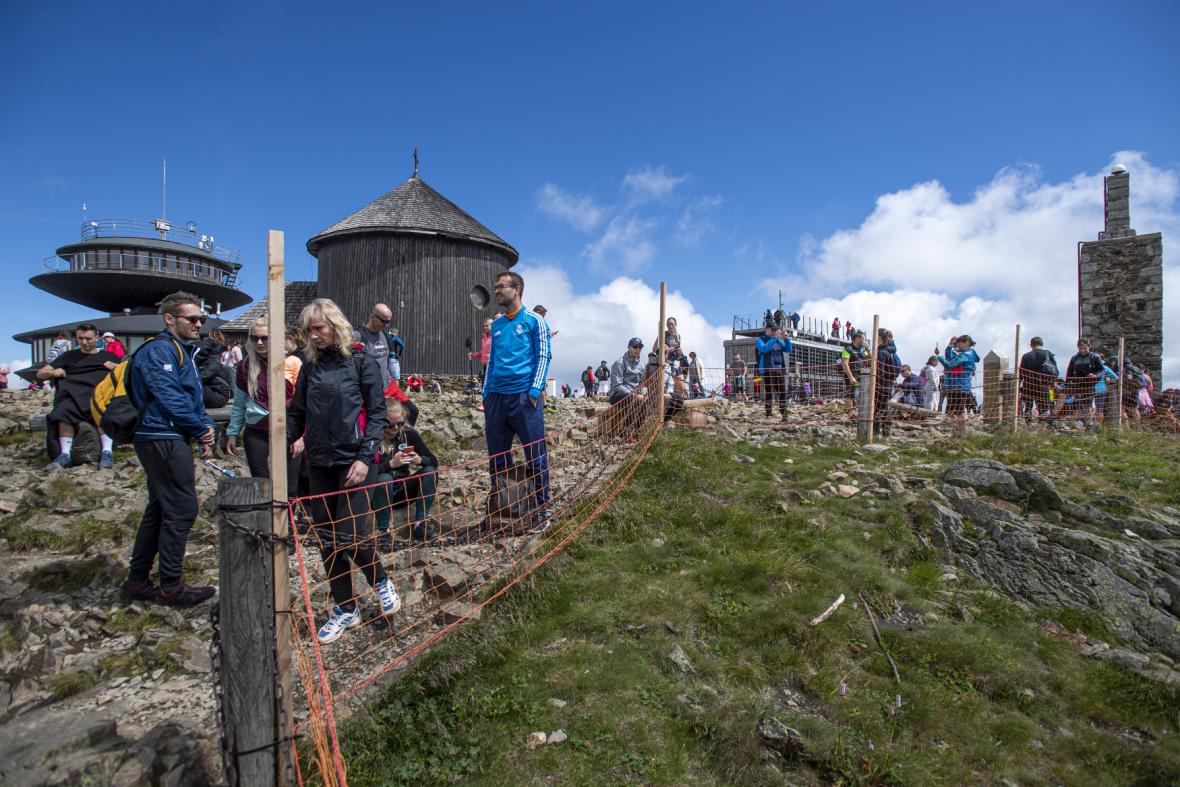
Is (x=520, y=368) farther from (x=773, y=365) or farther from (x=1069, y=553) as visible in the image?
(x=773, y=365)

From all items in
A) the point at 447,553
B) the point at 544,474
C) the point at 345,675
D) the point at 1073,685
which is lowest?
the point at 1073,685

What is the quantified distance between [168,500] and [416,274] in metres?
18.0

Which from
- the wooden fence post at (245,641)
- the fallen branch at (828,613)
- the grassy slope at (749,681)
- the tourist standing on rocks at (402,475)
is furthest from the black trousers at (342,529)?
the fallen branch at (828,613)

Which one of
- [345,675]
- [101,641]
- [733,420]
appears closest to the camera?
[345,675]

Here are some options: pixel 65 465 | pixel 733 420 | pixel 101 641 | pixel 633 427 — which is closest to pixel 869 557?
pixel 633 427

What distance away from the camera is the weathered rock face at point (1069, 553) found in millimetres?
5438

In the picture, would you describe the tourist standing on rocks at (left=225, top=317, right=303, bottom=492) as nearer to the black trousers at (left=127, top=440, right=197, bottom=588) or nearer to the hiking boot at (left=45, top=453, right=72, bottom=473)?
the black trousers at (left=127, top=440, right=197, bottom=588)

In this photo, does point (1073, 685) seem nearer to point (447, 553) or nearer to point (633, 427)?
point (447, 553)

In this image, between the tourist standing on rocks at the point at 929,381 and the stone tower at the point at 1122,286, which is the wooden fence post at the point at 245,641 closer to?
the tourist standing on rocks at the point at 929,381

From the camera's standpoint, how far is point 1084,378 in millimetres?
12750

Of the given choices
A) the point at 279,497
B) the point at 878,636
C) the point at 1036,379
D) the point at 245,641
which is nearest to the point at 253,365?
the point at 279,497

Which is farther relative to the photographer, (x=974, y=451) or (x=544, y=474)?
(x=974, y=451)

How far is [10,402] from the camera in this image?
42.5ft

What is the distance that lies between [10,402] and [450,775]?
49.1 ft
